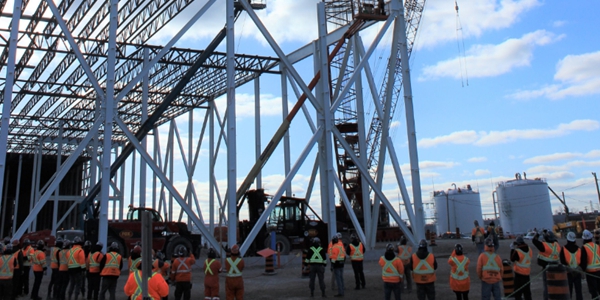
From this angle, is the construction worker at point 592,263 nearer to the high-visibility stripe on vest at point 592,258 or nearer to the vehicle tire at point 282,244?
the high-visibility stripe on vest at point 592,258

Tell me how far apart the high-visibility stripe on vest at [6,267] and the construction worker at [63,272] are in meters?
1.13

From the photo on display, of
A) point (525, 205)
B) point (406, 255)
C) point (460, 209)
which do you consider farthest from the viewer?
point (460, 209)

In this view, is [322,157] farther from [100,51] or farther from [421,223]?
[100,51]

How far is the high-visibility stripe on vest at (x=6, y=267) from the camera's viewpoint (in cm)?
1131

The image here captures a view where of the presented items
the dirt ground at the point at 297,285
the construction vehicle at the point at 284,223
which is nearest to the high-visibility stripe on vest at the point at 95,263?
the dirt ground at the point at 297,285

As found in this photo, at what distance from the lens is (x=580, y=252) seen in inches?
396

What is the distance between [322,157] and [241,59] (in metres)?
13.4

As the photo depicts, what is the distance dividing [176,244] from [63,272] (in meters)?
9.82

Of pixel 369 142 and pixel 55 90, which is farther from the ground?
pixel 55 90

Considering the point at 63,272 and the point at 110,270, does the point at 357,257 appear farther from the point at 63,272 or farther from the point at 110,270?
the point at 63,272

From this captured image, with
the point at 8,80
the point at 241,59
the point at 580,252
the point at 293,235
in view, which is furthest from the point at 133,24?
the point at 580,252

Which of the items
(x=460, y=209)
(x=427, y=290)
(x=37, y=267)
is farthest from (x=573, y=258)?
(x=460, y=209)

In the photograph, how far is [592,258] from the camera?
1000 centimetres

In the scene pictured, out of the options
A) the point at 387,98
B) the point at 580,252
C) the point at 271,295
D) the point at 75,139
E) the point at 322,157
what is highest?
the point at 75,139
